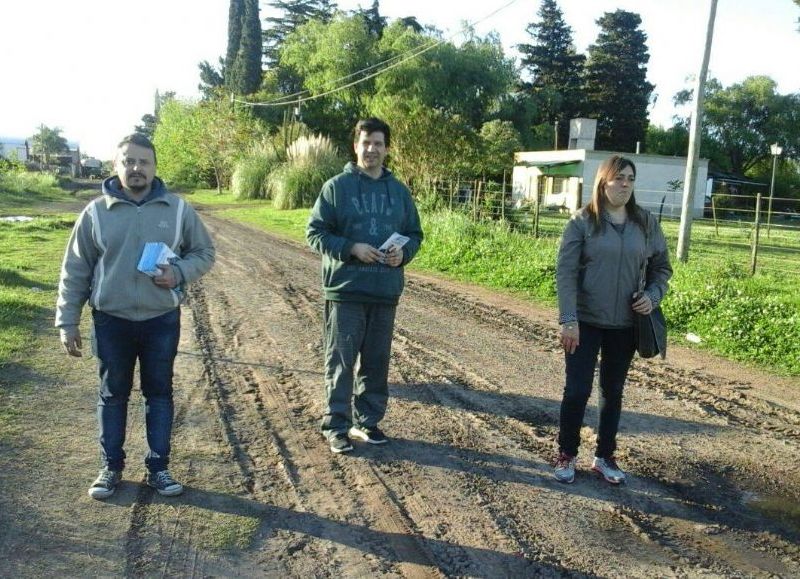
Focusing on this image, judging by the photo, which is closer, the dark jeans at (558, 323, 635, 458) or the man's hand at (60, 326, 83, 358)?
the man's hand at (60, 326, 83, 358)

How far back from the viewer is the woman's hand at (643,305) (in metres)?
4.02

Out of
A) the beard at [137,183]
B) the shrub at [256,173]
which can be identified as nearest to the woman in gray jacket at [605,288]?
the beard at [137,183]

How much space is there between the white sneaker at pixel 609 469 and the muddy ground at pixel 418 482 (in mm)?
72

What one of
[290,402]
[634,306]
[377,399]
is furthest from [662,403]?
[290,402]

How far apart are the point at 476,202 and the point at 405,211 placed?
1141cm

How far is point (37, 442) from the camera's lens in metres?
4.46

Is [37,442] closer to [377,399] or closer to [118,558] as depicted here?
[118,558]

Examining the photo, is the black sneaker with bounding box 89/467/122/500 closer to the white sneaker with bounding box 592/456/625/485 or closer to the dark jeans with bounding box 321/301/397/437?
the dark jeans with bounding box 321/301/397/437

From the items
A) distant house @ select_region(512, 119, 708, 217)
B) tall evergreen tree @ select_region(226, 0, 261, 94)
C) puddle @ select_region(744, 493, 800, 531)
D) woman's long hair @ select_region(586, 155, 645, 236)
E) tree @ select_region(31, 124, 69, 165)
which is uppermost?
tall evergreen tree @ select_region(226, 0, 261, 94)

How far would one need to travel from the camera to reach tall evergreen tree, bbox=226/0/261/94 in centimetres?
5219

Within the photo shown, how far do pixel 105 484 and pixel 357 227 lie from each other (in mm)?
1999

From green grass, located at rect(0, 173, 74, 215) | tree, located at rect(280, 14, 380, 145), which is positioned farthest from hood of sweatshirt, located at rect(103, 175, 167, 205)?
tree, located at rect(280, 14, 380, 145)

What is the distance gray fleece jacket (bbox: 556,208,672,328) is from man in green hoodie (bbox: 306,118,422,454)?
98cm

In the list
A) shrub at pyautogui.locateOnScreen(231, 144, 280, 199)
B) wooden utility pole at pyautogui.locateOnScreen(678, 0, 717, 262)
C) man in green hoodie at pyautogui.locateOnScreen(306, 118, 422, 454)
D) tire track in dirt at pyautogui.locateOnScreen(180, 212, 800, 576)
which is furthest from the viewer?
shrub at pyautogui.locateOnScreen(231, 144, 280, 199)
